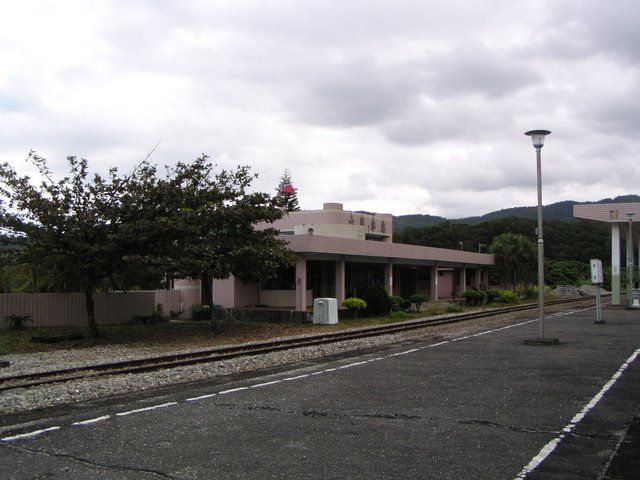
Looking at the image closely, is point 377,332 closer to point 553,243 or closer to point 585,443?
point 585,443

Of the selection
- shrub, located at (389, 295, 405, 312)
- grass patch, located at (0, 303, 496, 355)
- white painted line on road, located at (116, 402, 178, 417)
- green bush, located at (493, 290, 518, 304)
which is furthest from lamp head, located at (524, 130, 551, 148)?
green bush, located at (493, 290, 518, 304)

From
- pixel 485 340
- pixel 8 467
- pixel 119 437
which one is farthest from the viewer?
pixel 485 340

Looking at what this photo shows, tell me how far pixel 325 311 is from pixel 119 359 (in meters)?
11.8

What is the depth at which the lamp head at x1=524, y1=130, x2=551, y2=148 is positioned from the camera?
15547 millimetres

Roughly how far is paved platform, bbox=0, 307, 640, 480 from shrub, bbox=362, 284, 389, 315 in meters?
18.6

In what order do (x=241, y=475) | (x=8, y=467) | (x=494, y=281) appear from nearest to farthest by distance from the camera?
(x=241, y=475) → (x=8, y=467) → (x=494, y=281)

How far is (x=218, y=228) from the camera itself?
Answer: 74.2ft

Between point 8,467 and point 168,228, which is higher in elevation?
point 168,228

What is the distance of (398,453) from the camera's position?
622 cm

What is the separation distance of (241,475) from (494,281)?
194ft

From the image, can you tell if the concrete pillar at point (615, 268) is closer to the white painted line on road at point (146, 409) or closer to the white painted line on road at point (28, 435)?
the white painted line on road at point (146, 409)

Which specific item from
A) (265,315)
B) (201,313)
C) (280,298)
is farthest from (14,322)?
(280,298)

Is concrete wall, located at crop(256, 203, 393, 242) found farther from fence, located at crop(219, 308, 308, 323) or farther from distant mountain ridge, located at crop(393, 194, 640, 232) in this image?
distant mountain ridge, located at crop(393, 194, 640, 232)

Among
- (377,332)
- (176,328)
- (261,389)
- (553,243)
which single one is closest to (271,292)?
(176,328)
